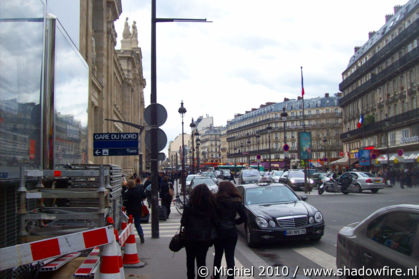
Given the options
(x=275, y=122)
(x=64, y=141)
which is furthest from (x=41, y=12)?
(x=275, y=122)

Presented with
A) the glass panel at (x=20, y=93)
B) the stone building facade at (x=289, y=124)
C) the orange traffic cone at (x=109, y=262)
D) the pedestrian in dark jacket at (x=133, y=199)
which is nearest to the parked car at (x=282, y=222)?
the pedestrian in dark jacket at (x=133, y=199)

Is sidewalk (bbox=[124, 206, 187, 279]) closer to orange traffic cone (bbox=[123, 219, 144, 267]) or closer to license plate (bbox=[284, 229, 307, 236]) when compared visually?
orange traffic cone (bbox=[123, 219, 144, 267])

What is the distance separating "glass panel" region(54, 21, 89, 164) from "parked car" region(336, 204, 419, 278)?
4521 mm

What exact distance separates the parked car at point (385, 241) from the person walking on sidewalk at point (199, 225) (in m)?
1.71

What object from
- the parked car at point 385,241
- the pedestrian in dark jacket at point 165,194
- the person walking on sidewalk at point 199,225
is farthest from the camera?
the pedestrian in dark jacket at point 165,194

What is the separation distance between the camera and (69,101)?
24.3ft

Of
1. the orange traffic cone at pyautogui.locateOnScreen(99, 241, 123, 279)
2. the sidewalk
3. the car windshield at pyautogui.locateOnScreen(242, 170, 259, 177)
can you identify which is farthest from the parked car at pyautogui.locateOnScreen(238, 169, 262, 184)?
the orange traffic cone at pyautogui.locateOnScreen(99, 241, 123, 279)

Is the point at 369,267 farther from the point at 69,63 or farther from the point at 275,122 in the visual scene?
the point at 275,122

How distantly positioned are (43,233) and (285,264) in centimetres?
439

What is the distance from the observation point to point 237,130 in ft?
441

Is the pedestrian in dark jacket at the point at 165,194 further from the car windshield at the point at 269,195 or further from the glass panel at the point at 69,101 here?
the glass panel at the point at 69,101

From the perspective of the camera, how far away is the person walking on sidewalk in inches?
204

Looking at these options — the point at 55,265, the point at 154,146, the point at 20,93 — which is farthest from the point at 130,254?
the point at 154,146

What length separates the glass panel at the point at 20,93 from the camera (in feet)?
15.6
